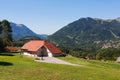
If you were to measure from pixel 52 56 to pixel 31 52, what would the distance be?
819cm

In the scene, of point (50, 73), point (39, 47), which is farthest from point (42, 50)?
point (50, 73)

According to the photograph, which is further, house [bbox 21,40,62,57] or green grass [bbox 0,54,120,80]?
house [bbox 21,40,62,57]

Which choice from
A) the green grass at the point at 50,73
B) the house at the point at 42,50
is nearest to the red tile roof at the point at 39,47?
the house at the point at 42,50

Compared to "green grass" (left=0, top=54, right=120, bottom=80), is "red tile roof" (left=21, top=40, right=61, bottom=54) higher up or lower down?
higher up

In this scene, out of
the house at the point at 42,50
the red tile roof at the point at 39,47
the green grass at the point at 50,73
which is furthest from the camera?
the red tile roof at the point at 39,47

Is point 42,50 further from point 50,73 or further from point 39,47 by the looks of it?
point 50,73

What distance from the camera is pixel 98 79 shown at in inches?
1490

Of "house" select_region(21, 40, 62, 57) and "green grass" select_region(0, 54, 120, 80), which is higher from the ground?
"house" select_region(21, 40, 62, 57)

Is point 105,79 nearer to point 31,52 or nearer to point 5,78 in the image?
point 5,78

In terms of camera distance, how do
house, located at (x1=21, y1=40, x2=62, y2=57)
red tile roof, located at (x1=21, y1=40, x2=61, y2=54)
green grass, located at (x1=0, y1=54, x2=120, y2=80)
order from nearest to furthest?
green grass, located at (x1=0, y1=54, x2=120, y2=80) < house, located at (x1=21, y1=40, x2=62, y2=57) < red tile roof, located at (x1=21, y1=40, x2=61, y2=54)

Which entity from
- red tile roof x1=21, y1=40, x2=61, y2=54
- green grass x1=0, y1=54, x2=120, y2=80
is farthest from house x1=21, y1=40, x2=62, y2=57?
green grass x1=0, y1=54, x2=120, y2=80

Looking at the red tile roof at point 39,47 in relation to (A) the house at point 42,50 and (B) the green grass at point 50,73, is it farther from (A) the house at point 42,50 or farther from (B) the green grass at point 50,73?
(B) the green grass at point 50,73

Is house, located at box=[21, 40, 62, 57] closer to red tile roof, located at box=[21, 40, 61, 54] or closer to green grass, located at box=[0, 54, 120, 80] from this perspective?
red tile roof, located at box=[21, 40, 61, 54]

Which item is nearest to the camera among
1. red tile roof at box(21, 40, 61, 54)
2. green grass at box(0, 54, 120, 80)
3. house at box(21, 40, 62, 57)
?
→ green grass at box(0, 54, 120, 80)
